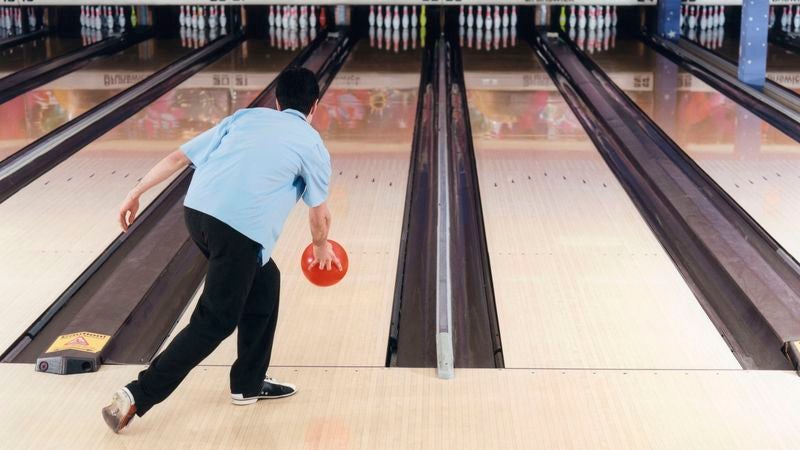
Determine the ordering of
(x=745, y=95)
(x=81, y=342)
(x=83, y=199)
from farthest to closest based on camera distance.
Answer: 1. (x=745, y=95)
2. (x=83, y=199)
3. (x=81, y=342)

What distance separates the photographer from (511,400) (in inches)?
103

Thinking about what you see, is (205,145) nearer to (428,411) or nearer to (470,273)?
(428,411)

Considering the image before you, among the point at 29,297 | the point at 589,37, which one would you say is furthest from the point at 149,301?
the point at 589,37

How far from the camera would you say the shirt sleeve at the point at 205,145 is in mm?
2438

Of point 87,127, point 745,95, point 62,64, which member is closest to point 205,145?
point 87,127

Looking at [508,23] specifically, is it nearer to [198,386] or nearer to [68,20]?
[68,20]

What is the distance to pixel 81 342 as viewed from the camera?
288cm

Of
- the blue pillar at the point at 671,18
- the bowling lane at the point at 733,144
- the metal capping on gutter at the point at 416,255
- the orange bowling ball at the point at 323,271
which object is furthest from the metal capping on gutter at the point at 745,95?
the orange bowling ball at the point at 323,271

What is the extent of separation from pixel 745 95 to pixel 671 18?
2.33 m

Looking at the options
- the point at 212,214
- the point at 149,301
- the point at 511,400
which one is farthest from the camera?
the point at 149,301

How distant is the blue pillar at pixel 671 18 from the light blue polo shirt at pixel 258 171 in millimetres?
6610

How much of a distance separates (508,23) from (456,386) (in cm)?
684

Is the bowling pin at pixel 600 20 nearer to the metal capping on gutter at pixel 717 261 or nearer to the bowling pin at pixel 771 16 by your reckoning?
the bowling pin at pixel 771 16

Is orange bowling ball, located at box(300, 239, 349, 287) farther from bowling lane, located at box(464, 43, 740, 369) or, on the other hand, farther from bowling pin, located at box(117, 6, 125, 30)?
bowling pin, located at box(117, 6, 125, 30)
